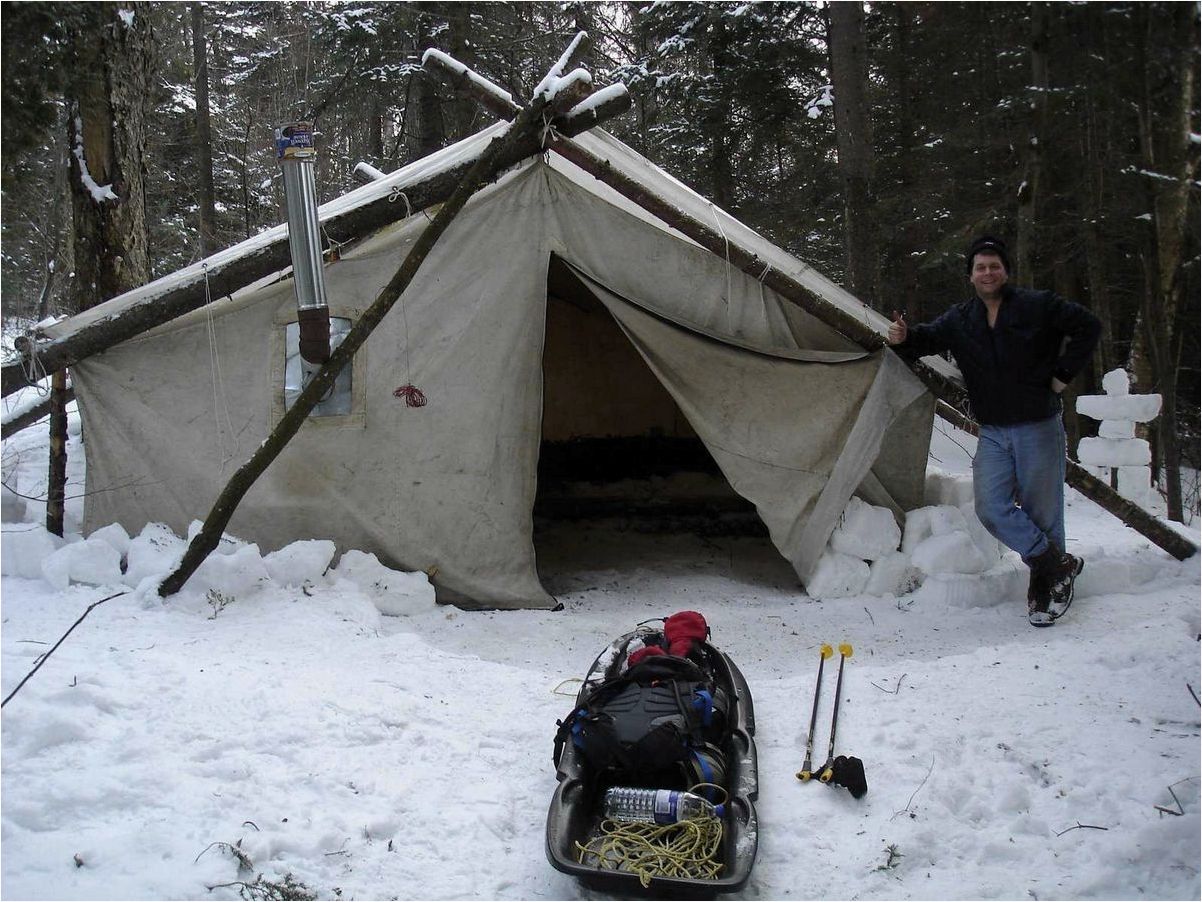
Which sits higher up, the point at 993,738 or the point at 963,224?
the point at 963,224

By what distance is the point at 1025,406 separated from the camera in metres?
4.35

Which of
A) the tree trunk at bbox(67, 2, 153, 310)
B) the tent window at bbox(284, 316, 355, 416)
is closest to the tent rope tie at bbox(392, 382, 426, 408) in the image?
the tent window at bbox(284, 316, 355, 416)

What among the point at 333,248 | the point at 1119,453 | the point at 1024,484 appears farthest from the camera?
the point at 1119,453

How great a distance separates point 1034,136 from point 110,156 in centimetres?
792

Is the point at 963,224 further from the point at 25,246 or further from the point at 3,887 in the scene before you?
the point at 25,246

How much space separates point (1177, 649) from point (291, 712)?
354 cm

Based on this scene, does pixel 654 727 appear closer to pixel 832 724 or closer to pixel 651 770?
pixel 651 770

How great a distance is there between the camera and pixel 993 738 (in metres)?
3.03

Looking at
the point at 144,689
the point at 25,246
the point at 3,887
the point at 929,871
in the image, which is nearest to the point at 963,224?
the point at 929,871

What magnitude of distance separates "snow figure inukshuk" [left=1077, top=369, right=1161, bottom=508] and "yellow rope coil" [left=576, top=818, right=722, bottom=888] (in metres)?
4.46

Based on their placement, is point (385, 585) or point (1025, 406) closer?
point (1025, 406)

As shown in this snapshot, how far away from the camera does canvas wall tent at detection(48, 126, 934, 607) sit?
5070mm

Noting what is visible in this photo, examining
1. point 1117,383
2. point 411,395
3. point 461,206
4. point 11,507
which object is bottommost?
point 11,507

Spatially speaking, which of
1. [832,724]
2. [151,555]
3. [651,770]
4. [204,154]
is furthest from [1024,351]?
[204,154]
